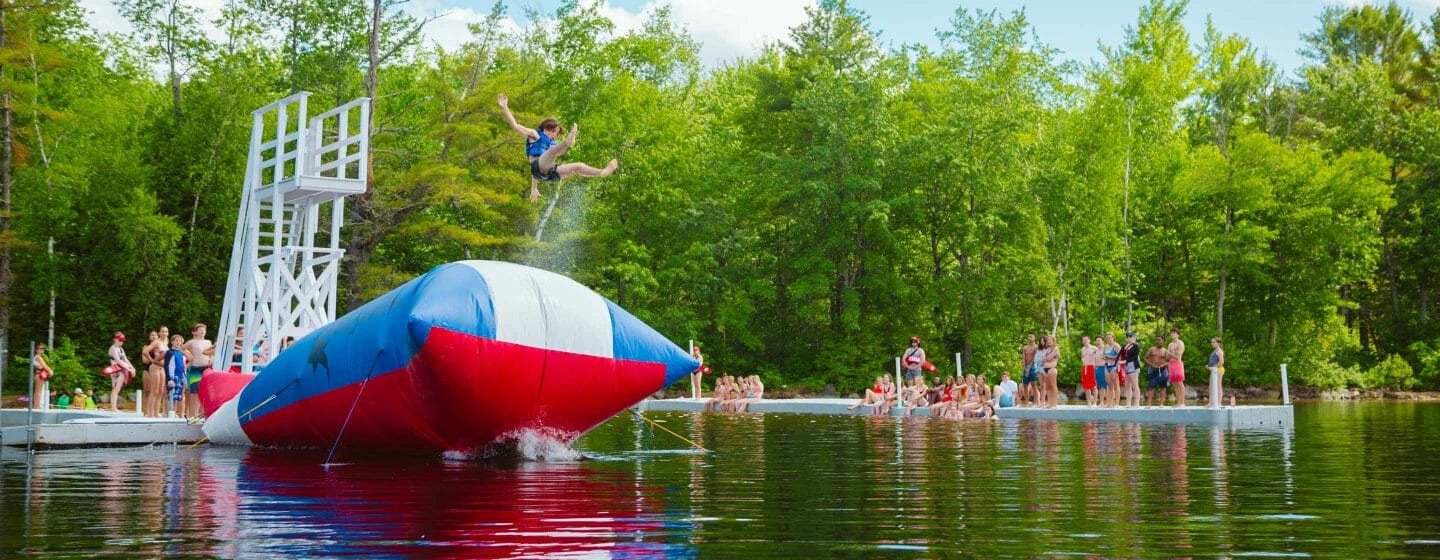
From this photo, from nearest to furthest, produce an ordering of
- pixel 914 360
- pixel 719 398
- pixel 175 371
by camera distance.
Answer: pixel 175 371, pixel 914 360, pixel 719 398

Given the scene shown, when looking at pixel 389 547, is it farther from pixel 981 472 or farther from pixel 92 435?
pixel 92 435

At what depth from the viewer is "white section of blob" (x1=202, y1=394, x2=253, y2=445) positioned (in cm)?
1772

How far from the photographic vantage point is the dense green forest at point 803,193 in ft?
145

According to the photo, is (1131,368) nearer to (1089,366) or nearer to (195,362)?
(1089,366)

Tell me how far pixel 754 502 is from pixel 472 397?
518 centimetres

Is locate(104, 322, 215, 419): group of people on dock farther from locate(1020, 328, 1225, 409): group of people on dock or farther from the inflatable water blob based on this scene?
locate(1020, 328, 1225, 409): group of people on dock

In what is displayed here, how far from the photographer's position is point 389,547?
744 cm

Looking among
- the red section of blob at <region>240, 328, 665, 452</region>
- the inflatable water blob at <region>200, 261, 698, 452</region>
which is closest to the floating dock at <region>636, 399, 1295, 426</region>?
the inflatable water blob at <region>200, 261, 698, 452</region>

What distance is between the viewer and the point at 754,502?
1004 centimetres

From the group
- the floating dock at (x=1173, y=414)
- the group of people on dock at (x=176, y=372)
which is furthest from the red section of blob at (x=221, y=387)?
the floating dock at (x=1173, y=414)

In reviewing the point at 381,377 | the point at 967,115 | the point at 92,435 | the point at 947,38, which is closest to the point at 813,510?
the point at 381,377

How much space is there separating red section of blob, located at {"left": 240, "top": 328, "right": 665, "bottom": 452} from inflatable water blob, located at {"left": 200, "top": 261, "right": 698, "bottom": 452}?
14 millimetres

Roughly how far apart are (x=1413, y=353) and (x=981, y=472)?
47.3m

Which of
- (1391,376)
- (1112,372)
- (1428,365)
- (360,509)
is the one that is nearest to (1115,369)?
(1112,372)
